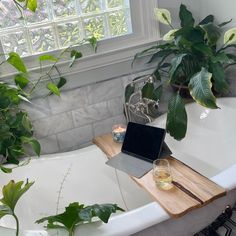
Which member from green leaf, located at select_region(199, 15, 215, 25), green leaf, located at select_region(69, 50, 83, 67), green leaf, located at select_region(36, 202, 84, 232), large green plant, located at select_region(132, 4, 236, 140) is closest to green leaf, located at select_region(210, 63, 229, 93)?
large green plant, located at select_region(132, 4, 236, 140)

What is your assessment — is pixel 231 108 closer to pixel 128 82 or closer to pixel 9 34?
pixel 128 82

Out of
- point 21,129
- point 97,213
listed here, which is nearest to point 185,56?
point 21,129

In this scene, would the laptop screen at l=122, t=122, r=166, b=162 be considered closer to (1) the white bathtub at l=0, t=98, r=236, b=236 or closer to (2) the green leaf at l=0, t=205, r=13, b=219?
(1) the white bathtub at l=0, t=98, r=236, b=236

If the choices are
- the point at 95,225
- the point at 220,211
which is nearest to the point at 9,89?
the point at 95,225

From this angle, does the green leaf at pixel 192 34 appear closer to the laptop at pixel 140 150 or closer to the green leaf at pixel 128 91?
the green leaf at pixel 128 91

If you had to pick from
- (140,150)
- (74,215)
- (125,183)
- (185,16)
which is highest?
(185,16)

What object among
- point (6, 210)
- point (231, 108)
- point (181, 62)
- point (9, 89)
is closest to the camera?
point (6, 210)

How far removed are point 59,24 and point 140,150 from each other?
2.65ft

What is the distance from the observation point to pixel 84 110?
1.85 meters

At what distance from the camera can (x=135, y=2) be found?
6.06 ft

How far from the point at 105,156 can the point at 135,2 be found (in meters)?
0.89

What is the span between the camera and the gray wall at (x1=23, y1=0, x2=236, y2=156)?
5.74 feet

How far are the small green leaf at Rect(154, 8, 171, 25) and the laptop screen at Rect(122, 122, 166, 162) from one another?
65cm

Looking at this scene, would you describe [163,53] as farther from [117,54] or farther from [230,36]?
[230,36]
